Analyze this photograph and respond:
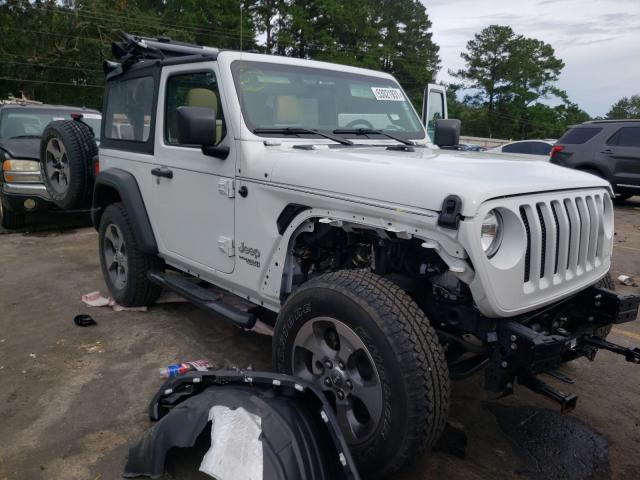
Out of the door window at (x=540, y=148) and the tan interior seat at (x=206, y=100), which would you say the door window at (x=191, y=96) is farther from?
the door window at (x=540, y=148)

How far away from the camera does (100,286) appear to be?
18.5 feet

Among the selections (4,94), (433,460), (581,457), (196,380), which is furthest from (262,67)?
(4,94)

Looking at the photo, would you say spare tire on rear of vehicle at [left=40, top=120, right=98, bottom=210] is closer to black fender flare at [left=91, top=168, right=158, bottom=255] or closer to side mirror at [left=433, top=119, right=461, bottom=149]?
black fender flare at [left=91, top=168, right=158, bottom=255]

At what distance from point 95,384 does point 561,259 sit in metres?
2.97

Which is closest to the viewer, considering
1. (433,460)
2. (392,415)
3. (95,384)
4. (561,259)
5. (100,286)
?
(392,415)

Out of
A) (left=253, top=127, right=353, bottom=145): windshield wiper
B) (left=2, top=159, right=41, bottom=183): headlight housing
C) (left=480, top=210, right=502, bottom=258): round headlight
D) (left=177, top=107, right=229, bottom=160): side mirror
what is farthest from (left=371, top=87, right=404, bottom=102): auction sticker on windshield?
(left=2, top=159, right=41, bottom=183): headlight housing

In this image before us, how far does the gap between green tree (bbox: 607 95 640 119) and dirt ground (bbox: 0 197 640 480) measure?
Answer: 7940 cm

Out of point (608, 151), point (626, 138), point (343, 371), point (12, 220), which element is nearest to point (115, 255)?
point (343, 371)

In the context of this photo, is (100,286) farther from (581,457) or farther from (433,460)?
(581,457)

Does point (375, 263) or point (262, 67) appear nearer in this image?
point (375, 263)

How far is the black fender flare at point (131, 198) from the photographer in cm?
438

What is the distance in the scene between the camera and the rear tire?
809cm

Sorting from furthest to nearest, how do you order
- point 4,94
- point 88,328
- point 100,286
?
point 4,94 < point 100,286 < point 88,328

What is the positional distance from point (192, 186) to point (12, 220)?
577cm
